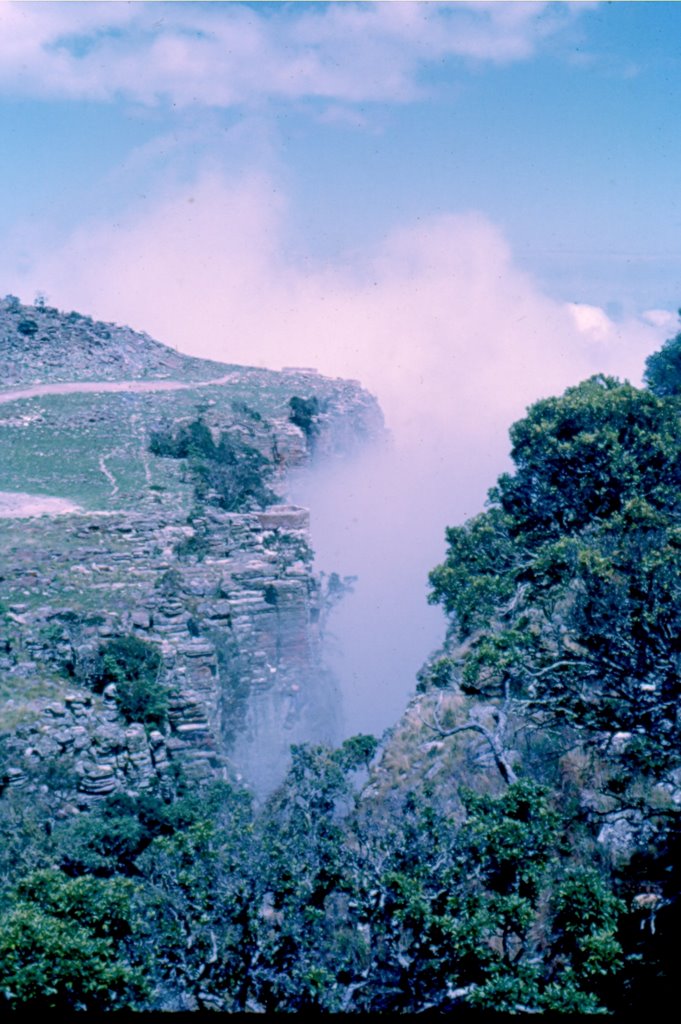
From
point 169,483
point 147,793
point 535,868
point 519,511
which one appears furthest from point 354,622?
point 535,868

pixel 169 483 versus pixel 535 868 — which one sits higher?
pixel 169 483

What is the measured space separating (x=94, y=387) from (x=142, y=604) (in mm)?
27765

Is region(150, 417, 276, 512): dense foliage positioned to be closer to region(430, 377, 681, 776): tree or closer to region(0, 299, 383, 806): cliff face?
region(0, 299, 383, 806): cliff face

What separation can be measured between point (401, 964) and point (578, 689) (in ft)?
16.9

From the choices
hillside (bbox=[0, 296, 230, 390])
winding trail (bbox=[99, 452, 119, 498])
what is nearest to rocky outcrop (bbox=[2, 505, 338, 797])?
winding trail (bbox=[99, 452, 119, 498])

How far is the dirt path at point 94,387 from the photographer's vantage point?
4178cm

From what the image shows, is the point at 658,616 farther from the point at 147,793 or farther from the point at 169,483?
the point at 169,483

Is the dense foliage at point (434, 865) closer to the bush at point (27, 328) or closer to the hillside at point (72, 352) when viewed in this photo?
the hillside at point (72, 352)

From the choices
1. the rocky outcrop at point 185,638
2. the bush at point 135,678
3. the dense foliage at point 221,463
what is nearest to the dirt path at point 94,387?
the dense foliage at point 221,463

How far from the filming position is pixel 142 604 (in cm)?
2170

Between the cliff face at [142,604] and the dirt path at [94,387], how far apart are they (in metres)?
0.68

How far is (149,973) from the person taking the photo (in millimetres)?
7691

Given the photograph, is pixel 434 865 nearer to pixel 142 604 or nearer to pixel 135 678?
pixel 135 678

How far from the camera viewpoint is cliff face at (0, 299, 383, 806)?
16250 mm
